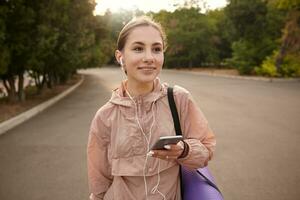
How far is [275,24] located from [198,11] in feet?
56.2

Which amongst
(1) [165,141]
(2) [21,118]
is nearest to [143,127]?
(1) [165,141]

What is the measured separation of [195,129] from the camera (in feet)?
7.22

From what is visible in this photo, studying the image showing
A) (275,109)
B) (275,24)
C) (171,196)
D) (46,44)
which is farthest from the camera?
(275,24)

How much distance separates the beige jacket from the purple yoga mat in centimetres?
7

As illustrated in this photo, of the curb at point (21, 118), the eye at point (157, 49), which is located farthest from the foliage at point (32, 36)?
the eye at point (157, 49)

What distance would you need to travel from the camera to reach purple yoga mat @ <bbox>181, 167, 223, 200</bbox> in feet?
7.25

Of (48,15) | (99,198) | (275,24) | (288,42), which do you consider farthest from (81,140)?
(275,24)

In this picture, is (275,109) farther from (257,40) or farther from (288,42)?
(257,40)

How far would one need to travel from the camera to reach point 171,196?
88.1 inches

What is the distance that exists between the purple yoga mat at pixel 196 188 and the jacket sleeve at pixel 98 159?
1.52 feet

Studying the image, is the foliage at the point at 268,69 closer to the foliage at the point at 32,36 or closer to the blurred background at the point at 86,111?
the blurred background at the point at 86,111

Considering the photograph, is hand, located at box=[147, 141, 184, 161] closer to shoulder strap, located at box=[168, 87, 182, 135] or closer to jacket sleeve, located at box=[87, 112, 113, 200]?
shoulder strap, located at box=[168, 87, 182, 135]

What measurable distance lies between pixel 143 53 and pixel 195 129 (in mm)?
532

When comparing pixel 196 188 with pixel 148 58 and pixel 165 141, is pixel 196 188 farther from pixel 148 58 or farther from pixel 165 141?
pixel 148 58
